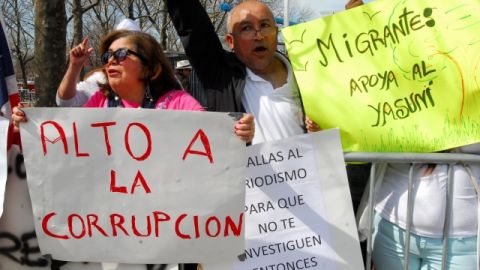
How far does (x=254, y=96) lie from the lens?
2490 mm

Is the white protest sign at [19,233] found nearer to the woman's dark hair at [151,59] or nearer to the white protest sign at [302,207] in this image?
the woman's dark hair at [151,59]

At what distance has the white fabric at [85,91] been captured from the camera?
253 centimetres

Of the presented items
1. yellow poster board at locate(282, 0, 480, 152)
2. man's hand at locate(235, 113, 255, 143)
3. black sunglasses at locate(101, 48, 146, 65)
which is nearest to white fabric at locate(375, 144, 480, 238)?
yellow poster board at locate(282, 0, 480, 152)

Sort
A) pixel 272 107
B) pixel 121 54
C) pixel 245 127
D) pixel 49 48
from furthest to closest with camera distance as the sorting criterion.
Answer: pixel 49 48 < pixel 272 107 < pixel 121 54 < pixel 245 127

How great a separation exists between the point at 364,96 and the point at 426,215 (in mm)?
568

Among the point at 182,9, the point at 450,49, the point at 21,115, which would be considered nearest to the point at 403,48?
the point at 450,49

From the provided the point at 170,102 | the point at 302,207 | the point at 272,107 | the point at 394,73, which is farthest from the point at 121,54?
the point at 394,73

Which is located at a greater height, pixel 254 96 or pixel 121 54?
pixel 121 54

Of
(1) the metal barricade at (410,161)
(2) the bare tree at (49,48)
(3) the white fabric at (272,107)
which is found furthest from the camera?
(2) the bare tree at (49,48)

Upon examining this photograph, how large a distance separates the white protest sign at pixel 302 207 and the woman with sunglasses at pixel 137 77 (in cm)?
40

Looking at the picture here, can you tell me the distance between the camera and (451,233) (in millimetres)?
2197

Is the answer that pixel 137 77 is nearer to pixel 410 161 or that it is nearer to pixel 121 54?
pixel 121 54

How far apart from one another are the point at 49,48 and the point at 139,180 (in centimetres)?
342

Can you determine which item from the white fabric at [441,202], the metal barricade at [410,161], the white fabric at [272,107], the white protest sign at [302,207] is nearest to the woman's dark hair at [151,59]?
the white fabric at [272,107]
